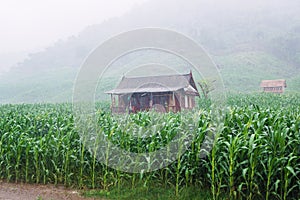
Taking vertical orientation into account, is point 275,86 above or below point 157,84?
below

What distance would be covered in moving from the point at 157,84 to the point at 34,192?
15.1 meters

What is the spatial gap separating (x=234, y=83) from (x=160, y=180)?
186 ft

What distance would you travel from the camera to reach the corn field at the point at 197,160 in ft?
15.9

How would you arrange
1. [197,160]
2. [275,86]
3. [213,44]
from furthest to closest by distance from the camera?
[213,44], [275,86], [197,160]

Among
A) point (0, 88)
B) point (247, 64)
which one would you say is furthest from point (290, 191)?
point (0, 88)

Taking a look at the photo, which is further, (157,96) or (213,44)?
(213,44)

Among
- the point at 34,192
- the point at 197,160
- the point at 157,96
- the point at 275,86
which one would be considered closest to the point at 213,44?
the point at 275,86

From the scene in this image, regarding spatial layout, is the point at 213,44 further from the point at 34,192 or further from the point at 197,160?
the point at 34,192

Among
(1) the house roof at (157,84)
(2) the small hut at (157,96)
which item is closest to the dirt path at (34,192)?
(2) the small hut at (157,96)

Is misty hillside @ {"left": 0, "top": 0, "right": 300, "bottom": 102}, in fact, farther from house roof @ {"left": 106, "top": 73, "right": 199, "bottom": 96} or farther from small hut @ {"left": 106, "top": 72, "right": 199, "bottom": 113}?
small hut @ {"left": 106, "top": 72, "right": 199, "bottom": 113}

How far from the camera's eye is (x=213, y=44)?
100188mm

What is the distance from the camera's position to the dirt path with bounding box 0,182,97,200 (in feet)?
18.1

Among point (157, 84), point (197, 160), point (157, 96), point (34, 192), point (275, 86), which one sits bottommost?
point (34, 192)

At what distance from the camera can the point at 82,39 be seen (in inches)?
4513
